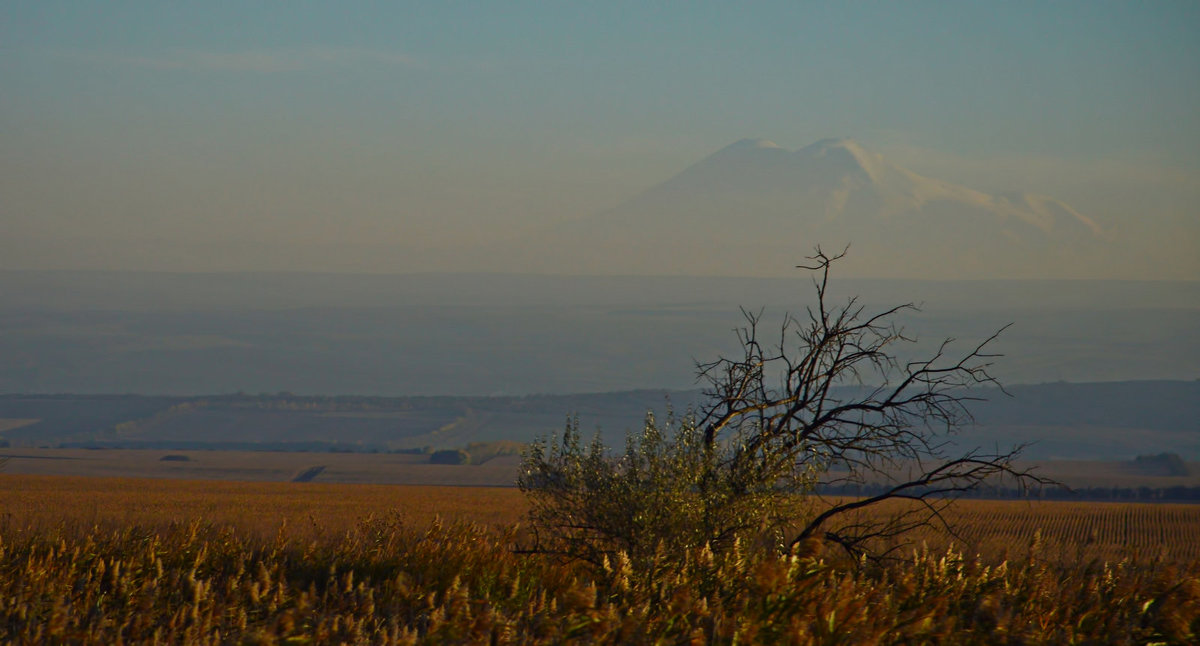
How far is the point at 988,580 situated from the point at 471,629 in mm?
6000

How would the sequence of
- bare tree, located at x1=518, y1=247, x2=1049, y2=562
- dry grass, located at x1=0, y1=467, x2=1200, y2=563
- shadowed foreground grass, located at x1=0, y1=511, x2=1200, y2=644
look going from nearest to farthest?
1. shadowed foreground grass, located at x1=0, y1=511, x2=1200, y2=644
2. bare tree, located at x1=518, y1=247, x2=1049, y2=562
3. dry grass, located at x1=0, y1=467, x2=1200, y2=563

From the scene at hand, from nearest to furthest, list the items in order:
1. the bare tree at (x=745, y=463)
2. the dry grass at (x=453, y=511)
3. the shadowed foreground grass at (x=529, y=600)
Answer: the shadowed foreground grass at (x=529, y=600)
the bare tree at (x=745, y=463)
the dry grass at (x=453, y=511)

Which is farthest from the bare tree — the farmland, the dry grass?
the dry grass

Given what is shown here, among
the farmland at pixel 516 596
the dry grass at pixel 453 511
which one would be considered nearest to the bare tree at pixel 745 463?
the farmland at pixel 516 596

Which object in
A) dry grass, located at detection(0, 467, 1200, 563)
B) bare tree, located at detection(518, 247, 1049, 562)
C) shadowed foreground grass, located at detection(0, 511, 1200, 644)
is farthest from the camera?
dry grass, located at detection(0, 467, 1200, 563)

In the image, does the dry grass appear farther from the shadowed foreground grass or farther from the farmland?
the shadowed foreground grass

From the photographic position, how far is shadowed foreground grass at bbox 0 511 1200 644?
6.76 meters

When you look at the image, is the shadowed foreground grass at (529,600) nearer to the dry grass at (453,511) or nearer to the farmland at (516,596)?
the farmland at (516,596)

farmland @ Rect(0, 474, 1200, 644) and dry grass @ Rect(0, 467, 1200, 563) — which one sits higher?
farmland @ Rect(0, 474, 1200, 644)

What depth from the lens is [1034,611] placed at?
8570 millimetres

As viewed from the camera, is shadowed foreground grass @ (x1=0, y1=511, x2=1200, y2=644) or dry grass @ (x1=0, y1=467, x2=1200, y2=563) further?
dry grass @ (x1=0, y1=467, x2=1200, y2=563)

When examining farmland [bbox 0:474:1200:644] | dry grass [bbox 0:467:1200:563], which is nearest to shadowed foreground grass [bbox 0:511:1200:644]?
farmland [bbox 0:474:1200:644]

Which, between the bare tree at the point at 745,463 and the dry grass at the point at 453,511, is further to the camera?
the dry grass at the point at 453,511

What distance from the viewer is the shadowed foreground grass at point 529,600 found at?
22.2 ft
